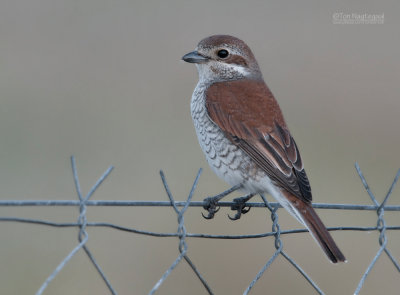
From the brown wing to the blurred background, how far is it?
5.05ft

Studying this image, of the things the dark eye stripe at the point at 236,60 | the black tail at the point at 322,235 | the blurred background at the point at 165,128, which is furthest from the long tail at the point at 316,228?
the blurred background at the point at 165,128

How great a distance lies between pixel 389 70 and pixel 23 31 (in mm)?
4732

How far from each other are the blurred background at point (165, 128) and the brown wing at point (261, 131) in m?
1.54

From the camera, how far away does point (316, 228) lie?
3639 mm

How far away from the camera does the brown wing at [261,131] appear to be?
408 centimetres

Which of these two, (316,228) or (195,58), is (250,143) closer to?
(316,228)

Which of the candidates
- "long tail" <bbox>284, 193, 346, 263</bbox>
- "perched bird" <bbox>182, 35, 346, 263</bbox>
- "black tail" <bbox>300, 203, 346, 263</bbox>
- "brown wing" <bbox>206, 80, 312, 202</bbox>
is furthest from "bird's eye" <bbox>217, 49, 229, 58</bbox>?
"black tail" <bbox>300, 203, 346, 263</bbox>

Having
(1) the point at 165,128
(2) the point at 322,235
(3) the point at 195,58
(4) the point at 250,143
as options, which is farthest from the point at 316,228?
(1) the point at 165,128

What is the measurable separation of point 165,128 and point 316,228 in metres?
4.52

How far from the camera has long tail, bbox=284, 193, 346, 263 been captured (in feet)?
11.5

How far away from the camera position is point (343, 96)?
9.20 meters

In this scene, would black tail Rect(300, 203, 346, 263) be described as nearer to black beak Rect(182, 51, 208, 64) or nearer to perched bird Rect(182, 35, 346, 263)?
perched bird Rect(182, 35, 346, 263)

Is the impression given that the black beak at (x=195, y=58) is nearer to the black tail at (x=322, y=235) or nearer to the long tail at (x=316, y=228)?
the long tail at (x=316, y=228)

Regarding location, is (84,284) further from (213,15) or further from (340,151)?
(213,15)
